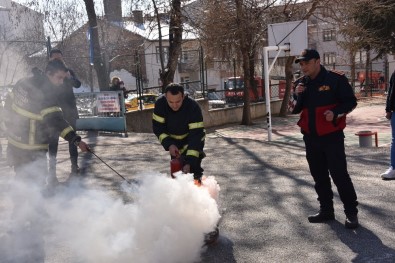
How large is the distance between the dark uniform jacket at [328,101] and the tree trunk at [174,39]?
462 inches

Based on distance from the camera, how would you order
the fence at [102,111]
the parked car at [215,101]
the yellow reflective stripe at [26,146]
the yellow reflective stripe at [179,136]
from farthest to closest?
the parked car at [215,101] → the fence at [102,111] → the yellow reflective stripe at [26,146] → the yellow reflective stripe at [179,136]

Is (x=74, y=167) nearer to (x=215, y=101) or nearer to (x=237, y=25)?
(x=237, y=25)

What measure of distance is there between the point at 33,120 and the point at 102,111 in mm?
8113

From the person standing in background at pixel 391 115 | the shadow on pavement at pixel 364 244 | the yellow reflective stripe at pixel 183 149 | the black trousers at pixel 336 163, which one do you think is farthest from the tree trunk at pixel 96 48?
the shadow on pavement at pixel 364 244

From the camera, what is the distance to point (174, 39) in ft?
53.7

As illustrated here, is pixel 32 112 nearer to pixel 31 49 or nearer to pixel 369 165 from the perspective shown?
pixel 369 165

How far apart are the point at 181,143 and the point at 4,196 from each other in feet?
9.76

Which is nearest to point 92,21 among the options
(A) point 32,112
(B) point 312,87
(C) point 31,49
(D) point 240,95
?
(C) point 31,49

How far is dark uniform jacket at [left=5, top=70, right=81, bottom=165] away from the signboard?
750 centimetres

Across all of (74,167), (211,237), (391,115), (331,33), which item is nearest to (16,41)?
(74,167)

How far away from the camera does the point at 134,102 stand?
1576cm

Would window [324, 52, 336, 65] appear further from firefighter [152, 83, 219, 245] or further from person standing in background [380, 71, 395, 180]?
firefighter [152, 83, 219, 245]

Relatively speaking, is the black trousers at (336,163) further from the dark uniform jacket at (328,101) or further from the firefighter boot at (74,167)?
the firefighter boot at (74,167)

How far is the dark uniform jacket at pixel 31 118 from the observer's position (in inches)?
188
